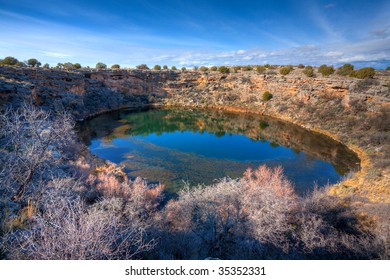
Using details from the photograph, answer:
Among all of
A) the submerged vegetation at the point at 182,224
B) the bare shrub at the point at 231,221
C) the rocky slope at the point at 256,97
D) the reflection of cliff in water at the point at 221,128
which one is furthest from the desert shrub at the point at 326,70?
the bare shrub at the point at 231,221

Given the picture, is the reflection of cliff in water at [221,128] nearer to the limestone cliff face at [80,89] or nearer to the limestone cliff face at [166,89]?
the limestone cliff face at [80,89]

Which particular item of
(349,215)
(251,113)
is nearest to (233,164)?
(349,215)

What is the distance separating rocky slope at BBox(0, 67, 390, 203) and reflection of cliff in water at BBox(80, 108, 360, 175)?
164 centimetres

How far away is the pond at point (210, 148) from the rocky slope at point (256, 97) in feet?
6.82

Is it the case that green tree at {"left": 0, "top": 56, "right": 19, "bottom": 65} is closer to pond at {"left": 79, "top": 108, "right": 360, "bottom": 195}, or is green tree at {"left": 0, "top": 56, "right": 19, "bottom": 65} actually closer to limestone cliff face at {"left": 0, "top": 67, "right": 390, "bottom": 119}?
limestone cliff face at {"left": 0, "top": 67, "right": 390, "bottom": 119}

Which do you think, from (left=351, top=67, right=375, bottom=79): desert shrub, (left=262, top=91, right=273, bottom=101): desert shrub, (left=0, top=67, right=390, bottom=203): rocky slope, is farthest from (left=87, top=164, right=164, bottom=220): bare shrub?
(left=351, top=67, right=375, bottom=79): desert shrub

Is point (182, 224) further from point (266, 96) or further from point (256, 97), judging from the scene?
point (256, 97)

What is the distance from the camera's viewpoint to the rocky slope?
18.2m

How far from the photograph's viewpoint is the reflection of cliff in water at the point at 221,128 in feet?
67.3

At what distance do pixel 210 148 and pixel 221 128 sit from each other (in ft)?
27.8

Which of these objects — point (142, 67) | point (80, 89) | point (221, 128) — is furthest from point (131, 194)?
point (142, 67)

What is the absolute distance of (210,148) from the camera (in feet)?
69.8

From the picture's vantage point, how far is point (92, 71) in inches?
1559
